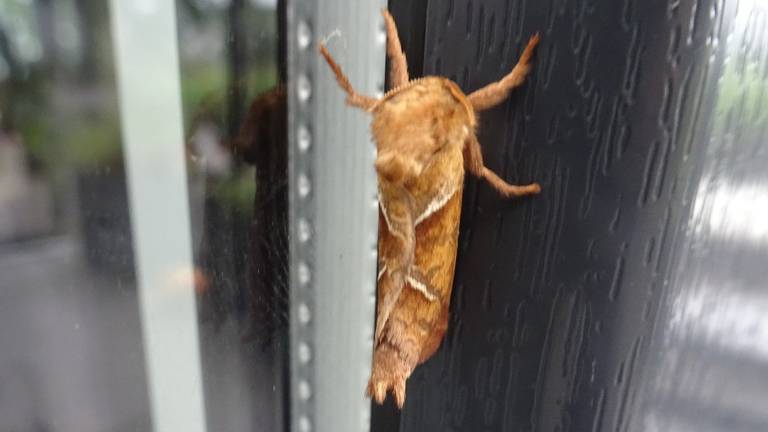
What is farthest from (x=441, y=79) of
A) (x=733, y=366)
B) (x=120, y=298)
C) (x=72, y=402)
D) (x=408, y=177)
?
(x=72, y=402)

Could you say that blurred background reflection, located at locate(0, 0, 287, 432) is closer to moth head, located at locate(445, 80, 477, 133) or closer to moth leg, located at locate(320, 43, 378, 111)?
moth leg, located at locate(320, 43, 378, 111)

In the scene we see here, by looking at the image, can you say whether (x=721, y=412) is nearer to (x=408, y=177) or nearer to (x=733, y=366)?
(x=733, y=366)

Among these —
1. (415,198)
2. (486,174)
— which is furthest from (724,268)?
(415,198)

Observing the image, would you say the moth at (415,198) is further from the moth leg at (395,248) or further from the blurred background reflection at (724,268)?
the blurred background reflection at (724,268)

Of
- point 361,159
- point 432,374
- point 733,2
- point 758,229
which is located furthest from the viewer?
point 361,159

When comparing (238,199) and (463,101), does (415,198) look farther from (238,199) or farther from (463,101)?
(238,199)

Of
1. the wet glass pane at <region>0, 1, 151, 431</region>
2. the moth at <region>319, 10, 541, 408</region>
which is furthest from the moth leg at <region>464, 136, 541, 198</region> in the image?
the wet glass pane at <region>0, 1, 151, 431</region>

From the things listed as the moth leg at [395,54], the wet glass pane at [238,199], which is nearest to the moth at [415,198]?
the moth leg at [395,54]
